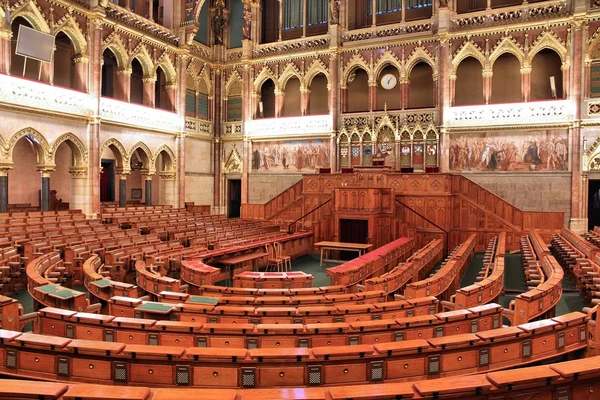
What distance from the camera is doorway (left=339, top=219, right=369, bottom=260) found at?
49.8 feet

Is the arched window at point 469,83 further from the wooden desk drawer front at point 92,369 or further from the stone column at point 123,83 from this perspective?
the wooden desk drawer front at point 92,369


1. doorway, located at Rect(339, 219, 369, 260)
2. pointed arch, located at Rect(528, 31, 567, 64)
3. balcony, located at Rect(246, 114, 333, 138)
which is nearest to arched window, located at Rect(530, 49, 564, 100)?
pointed arch, located at Rect(528, 31, 567, 64)

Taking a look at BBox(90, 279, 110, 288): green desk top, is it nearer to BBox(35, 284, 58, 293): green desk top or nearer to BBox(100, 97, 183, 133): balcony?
BBox(35, 284, 58, 293): green desk top

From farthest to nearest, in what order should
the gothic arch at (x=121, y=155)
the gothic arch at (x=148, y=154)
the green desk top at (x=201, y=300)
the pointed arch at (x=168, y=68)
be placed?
the pointed arch at (x=168, y=68) → the gothic arch at (x=148, y=154) → the gothic arch at (x=121, y=155) → the green desk top at (x=201, y=300)

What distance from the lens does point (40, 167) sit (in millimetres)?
15445

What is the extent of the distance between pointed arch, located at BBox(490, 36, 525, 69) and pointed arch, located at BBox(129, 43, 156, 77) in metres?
14.1

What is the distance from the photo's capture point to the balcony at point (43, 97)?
13.9m

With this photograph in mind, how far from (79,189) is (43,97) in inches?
132

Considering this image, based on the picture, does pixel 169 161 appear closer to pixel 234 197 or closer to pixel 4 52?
pixel 234 197

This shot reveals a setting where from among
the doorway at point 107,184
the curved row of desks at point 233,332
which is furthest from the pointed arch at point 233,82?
the curved row of desks at point 233,332

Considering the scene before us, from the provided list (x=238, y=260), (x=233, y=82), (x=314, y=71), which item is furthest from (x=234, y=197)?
(x=238, y=260)

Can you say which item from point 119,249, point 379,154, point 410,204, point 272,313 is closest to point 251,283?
point 272,313

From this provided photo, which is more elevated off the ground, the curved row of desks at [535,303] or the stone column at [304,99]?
the stone column at [304,99]

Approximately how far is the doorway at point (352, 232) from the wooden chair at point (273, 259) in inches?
113
